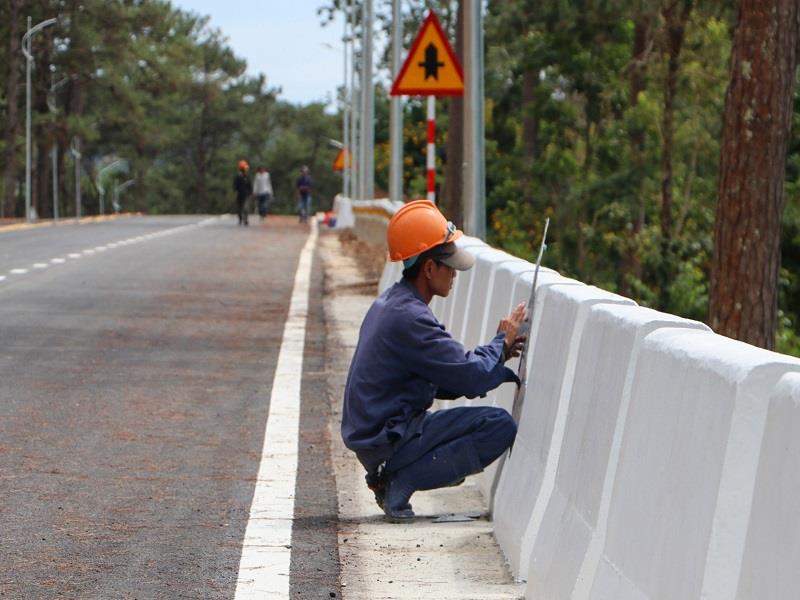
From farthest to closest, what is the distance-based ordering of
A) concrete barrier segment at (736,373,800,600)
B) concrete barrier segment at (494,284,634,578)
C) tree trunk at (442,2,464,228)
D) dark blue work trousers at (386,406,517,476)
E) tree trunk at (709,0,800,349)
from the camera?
1. tree trunk at (442,2,464,228)
2. tree trunk at (709,0,800,349)
3. dark blue work trousers at (386,406,517,476)
4. concrete barrier segment at (494,284,634,578)
5. concrete barrier segment at (736,373,800,600)

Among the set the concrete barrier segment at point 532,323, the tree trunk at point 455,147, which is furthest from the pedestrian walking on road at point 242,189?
the concrete barrier segment at point 532,323

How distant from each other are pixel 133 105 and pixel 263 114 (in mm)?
71854

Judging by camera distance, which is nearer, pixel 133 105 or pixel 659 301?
A: pixel 659 301

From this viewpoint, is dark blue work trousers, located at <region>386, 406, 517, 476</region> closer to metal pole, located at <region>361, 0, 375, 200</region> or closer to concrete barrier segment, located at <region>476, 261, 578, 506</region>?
concrete barrier segment, located at <region>476, 261, 578, 506</region>

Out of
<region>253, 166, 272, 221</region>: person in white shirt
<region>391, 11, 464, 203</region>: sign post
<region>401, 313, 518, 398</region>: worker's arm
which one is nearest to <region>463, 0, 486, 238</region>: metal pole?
<region>391, 11, 464, 203</region>: sign post

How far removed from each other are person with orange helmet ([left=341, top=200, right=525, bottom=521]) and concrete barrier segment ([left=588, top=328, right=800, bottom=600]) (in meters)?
2.34

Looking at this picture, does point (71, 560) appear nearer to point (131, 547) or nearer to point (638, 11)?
point (131, 547)

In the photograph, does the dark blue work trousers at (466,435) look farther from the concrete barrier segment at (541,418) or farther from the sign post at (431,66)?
the sign post at (431,66)

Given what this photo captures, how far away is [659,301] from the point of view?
40.4 metres

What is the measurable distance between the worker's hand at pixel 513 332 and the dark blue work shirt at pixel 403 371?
0.03 metres

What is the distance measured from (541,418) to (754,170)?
10.6 metres

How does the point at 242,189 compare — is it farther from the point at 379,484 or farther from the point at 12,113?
Result: the point at 379,484

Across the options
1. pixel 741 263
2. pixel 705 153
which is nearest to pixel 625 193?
pixel 705 153

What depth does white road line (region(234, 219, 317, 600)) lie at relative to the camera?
22.1 feet
